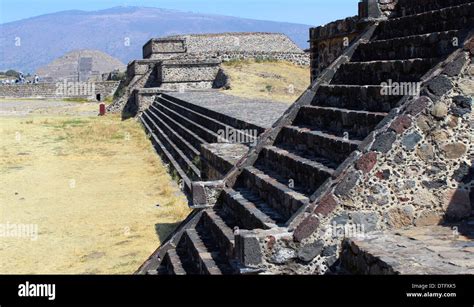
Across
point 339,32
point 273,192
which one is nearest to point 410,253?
point 273,192

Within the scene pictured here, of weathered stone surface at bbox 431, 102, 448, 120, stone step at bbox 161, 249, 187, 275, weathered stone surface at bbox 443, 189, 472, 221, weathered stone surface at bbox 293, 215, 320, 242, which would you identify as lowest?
stone step at bbox 161, 249, 187, 275

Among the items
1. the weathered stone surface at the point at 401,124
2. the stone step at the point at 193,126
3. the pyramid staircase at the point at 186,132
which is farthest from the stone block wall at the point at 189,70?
the weathered stone surface at the point at 401,124

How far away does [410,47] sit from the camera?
752 centimetres

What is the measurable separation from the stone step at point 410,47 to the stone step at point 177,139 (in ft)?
24.1

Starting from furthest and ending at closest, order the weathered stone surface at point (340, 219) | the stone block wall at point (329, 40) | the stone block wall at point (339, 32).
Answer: the stone block wall at point (329, 40) < the stone block wall at point (339, 32) < the weathered stone surface at point (340, 219)

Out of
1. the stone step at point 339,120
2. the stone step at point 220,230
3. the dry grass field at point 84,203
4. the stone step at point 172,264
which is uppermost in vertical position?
the stone step at point 339,120

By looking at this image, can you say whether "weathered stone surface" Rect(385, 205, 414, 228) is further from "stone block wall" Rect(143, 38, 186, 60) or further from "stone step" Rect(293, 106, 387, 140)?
"stone block wall" Rect(143, 38, 186, 60)

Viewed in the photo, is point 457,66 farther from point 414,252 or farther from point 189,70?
point 189,70

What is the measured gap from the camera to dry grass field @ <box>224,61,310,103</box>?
99.3 feet

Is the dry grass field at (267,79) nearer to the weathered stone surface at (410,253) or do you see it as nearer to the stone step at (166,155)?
the stone step at (166,155)

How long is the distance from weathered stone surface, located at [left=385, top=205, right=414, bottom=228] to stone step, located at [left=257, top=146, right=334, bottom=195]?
0.70 metres

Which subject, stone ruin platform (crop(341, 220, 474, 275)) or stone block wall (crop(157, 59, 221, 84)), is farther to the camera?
stone block wall (crop(157, 59, 221, 84))

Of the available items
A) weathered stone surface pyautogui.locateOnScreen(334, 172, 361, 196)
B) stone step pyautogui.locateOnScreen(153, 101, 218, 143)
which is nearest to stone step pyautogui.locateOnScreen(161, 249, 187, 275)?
weathered stone surface pyautogui.locateOnScreen(334, 172, 361, 196)

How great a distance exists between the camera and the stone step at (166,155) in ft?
48.0
